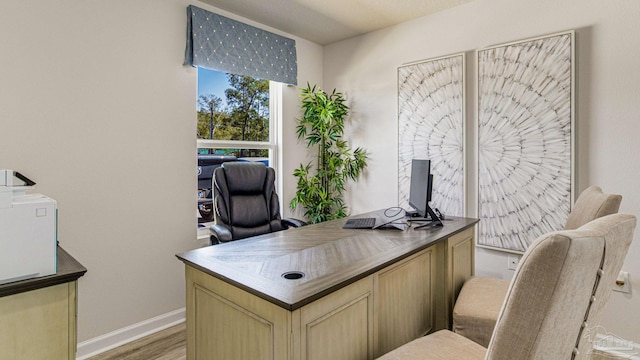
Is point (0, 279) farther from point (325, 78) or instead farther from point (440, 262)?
point (325, 78)

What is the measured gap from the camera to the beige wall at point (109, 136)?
79.4 inches

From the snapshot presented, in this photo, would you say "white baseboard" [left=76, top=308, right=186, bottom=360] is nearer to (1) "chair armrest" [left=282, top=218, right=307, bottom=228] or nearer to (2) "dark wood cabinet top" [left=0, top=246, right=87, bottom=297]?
(1) "chair armrest" [left=282, top=218, right=307, bottom=228]

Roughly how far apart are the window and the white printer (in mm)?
1680

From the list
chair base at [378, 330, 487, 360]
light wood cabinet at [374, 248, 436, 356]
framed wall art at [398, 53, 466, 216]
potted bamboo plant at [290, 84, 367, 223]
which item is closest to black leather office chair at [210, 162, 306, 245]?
potted bamboo plant at [290, 84, 367, 223]

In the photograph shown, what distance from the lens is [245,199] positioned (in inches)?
110

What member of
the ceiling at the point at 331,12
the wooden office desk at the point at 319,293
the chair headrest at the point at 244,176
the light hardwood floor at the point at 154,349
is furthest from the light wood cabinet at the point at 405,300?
the ceiling at the point at 331,12

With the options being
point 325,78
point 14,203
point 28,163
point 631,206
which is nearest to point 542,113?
point 631,206

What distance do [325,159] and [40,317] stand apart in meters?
2.93

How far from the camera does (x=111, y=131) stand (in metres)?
2.33

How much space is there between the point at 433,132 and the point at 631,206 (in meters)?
1.44

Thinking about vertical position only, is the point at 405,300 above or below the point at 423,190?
below

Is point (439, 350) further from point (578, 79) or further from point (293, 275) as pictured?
point (578, 79)

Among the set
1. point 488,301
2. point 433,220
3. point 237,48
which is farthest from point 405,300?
point 237,48

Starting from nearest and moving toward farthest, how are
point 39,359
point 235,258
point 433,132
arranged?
point 39,359
point 235,258
point 433,132
